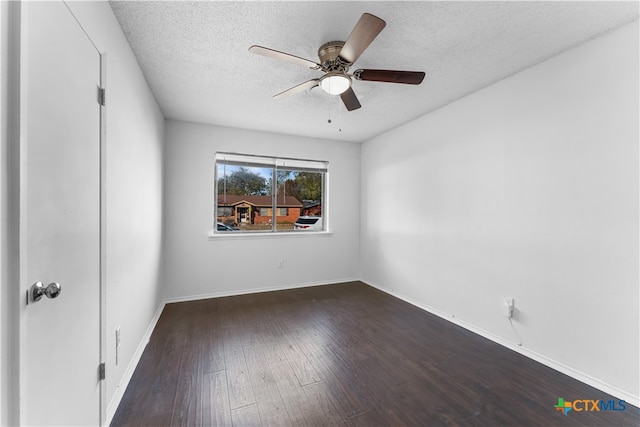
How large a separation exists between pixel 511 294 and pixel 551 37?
2082 mm

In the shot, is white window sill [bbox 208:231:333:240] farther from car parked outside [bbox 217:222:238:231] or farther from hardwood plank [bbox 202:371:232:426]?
hardwood plank [bbox 202:371:232:426]

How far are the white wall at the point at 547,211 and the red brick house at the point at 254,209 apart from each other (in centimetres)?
203

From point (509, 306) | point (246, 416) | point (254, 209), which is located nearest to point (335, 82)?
point (246, 416)

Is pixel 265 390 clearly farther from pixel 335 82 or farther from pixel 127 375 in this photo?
pixel 335 82

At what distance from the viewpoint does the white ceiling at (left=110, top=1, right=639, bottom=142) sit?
164 centimetres

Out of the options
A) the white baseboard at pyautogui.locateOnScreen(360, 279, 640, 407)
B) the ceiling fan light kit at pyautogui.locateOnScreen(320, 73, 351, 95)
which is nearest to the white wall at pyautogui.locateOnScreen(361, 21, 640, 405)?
the white baseboard at pyautogui.locateOnScreen(360, 279, 640, 407)

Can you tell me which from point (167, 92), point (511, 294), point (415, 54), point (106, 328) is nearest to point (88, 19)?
point (167, 92)

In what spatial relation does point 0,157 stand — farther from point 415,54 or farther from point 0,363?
point 415,54

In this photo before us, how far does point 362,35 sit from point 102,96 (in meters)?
1.52

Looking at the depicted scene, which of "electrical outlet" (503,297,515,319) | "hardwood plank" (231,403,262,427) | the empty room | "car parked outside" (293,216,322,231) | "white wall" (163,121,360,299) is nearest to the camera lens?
the empty room

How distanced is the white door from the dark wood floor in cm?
55

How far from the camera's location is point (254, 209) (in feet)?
13.6

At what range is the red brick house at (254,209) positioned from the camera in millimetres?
3967

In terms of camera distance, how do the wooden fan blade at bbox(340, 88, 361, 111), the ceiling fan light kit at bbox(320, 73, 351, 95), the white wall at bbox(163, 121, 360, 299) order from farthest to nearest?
1. the white wall at bbox(163, 121, 360, 299)
2. the wooden fan blade at bbox(340, 88, 361, 111)
3. the ceiling fan light kit at bbox(320, 73, 351, 95)
